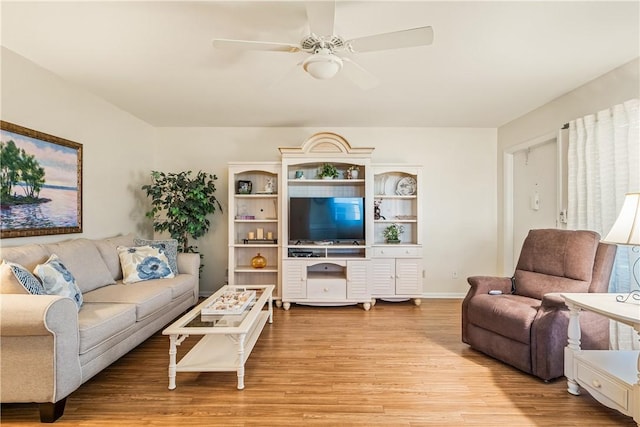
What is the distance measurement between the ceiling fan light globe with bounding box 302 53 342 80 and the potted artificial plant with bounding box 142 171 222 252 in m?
2.55

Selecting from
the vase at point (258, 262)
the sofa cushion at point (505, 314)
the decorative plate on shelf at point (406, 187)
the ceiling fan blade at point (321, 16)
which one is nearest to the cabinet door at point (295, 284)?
the vase at point (258, 262)

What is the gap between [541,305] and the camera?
235 cm

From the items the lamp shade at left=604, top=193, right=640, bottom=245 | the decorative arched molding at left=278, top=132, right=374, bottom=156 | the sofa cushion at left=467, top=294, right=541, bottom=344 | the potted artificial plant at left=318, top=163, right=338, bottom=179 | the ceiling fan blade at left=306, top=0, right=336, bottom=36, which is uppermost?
the ceiling fan blade at left=306, top=0, right=336, bottom=36

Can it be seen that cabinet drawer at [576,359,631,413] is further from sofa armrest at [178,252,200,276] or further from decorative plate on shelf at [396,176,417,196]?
sofa armrest at [178,252,200,276]

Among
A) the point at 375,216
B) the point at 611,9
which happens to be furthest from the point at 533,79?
the point at 375,216

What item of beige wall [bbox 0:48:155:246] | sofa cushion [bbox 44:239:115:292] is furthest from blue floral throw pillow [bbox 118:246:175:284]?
beige wall [bbox 0:48:155:246]

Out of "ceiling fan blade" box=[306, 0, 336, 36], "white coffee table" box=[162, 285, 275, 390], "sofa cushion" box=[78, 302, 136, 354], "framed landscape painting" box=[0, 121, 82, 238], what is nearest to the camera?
"ceiling fan blade" box=[306, 0, 336, 36]

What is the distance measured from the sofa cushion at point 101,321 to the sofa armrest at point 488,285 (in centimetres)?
293

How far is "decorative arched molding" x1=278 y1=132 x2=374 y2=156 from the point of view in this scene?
4.07 meters

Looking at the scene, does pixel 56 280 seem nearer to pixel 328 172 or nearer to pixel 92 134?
pixel 92 134

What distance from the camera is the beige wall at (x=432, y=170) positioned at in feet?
15.1

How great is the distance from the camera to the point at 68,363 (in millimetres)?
1863

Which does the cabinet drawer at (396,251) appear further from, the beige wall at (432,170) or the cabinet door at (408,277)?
the beige wall at (432,170)

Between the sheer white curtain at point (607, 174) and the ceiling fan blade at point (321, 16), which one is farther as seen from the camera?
the sheer white curtain at point (607, 174)
